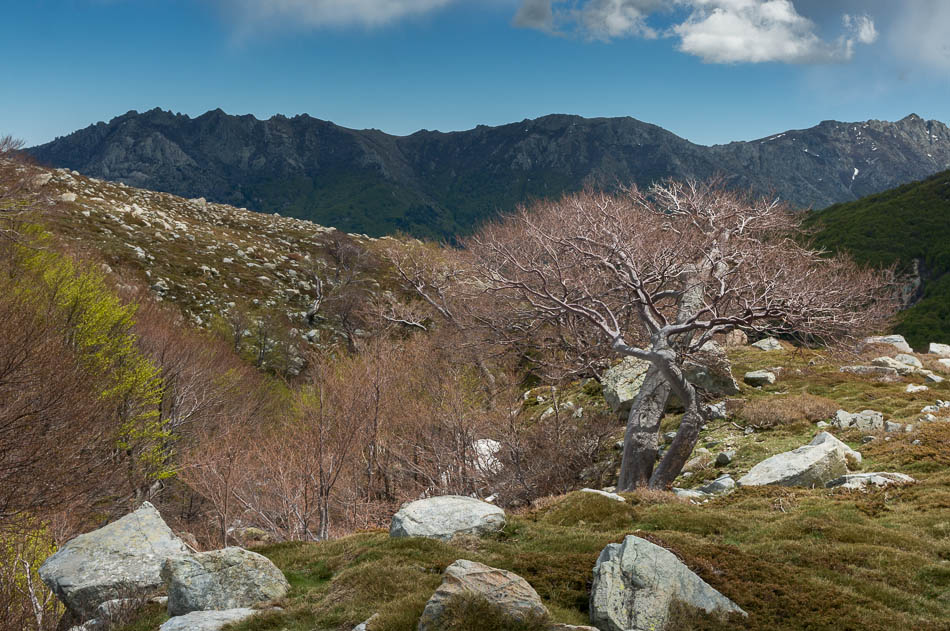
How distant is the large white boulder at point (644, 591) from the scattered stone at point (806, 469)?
359 inches

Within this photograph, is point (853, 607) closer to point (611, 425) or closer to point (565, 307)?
point (565, 307)

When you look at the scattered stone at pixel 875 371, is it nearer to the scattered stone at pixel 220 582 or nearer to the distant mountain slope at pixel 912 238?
the scattered stone at pixel 220 582

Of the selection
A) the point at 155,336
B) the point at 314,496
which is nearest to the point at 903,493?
the point at 314,496

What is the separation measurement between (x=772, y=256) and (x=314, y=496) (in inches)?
960

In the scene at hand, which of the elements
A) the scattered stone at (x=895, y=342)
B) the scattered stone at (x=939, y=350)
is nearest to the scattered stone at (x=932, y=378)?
the scattered stone at (x=895, y=342)

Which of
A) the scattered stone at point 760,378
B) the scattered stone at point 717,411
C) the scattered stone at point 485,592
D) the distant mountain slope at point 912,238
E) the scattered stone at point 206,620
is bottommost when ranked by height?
the scattered stone at point 717,411

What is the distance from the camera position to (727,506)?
13977mm

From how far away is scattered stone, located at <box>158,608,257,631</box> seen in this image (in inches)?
350

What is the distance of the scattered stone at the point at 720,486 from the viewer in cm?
1639

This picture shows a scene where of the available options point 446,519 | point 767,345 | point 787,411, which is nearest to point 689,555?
point 446,519

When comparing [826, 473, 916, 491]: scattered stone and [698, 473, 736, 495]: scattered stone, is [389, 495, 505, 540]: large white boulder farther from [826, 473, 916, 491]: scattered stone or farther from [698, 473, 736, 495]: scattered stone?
[826, 473, 916, 491]: scattered stone

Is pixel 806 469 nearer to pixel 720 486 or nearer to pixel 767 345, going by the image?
pixel 720 486

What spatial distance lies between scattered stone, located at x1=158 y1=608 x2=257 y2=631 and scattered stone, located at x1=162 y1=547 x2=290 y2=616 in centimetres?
42

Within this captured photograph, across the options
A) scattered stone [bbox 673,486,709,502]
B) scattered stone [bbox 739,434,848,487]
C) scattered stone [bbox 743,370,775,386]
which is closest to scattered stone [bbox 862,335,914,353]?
scattered stone [bbox 743,370,775,386]
